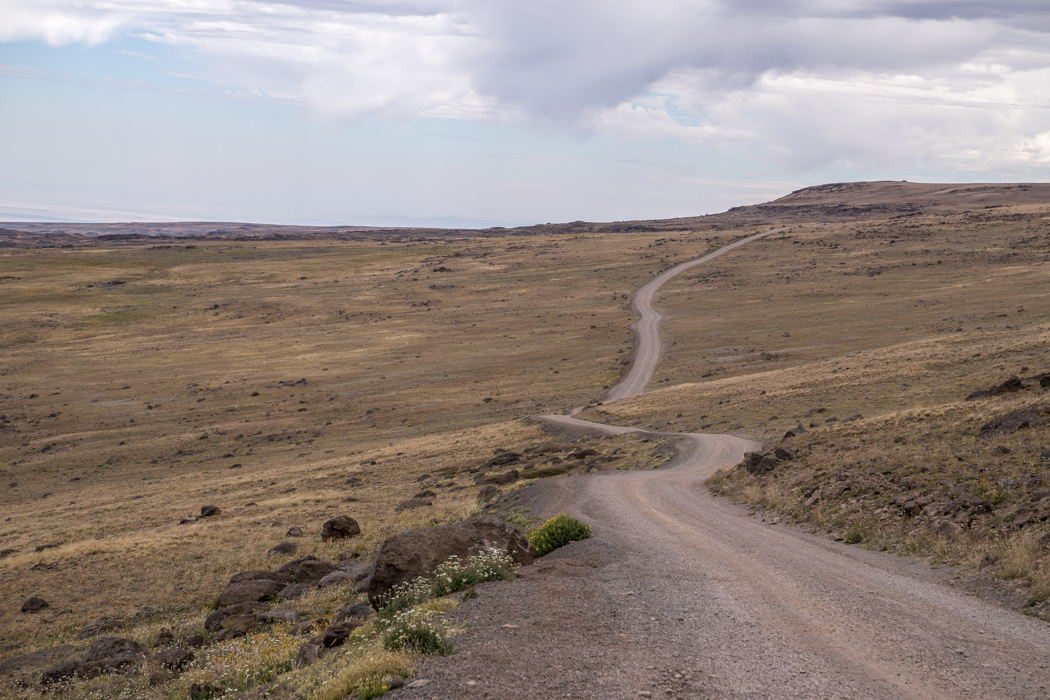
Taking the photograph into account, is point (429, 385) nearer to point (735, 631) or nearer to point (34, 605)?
point (34, 605)

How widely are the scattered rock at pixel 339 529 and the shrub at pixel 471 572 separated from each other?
13.1 m

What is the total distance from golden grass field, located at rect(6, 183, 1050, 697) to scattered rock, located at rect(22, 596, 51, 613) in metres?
0.24

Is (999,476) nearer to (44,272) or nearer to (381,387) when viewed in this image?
(381,387)

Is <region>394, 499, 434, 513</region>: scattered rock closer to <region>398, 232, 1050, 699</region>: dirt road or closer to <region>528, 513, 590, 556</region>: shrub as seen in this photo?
<region>528, 513, 590, 556</region>: shrub

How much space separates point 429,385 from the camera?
212 ft

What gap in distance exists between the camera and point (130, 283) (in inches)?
4911

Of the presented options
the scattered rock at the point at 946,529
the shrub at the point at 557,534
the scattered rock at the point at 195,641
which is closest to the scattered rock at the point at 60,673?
the scattered rock at the point at 195,641

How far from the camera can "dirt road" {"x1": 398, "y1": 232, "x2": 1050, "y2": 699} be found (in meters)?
7.93

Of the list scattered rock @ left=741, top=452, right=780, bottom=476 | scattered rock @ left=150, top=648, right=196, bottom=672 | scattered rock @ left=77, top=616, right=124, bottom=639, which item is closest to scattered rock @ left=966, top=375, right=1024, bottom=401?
scattered rock @ left=741, top=452, right=780, bottom=476

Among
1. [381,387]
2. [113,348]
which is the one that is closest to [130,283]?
[113,348]

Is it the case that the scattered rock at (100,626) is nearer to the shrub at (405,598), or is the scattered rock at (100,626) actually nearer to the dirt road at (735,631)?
the shrub at (405,598)

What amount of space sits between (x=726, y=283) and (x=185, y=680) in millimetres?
102280

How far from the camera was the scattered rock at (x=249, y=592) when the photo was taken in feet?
61.1

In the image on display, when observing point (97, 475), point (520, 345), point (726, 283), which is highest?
point (726, 283)
